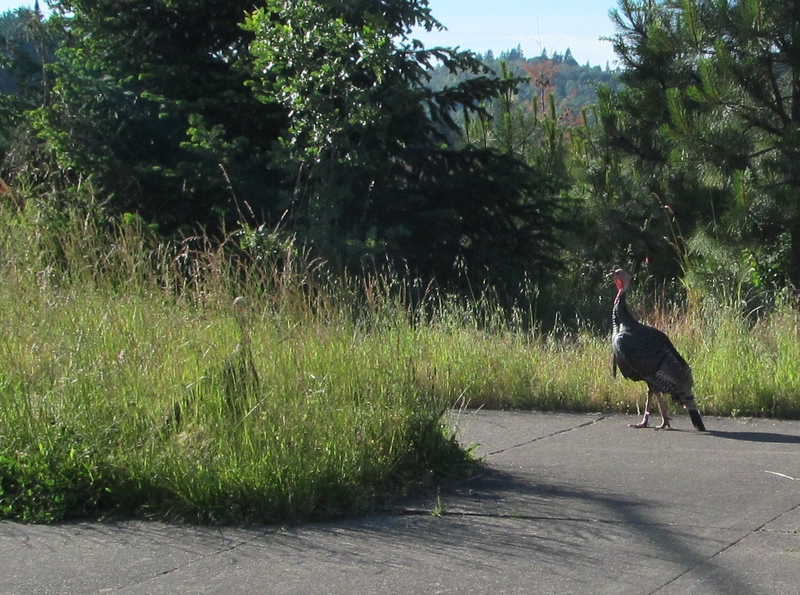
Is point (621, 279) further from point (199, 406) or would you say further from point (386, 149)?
point (386, 149)

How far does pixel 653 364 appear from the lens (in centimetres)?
720

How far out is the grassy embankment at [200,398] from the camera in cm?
536

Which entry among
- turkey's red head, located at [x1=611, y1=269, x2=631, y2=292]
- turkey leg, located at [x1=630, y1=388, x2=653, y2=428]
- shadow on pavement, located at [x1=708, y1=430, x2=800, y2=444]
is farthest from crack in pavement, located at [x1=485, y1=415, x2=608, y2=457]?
turkey's red head, located at [x1=611, y1=269, x2=631, y2=292]

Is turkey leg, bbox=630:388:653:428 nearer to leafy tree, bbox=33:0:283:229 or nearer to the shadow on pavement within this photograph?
the shadow on pavement

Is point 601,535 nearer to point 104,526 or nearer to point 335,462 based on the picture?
point 335,462

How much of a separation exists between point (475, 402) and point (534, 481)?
273 cm

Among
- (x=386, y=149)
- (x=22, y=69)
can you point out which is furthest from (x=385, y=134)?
(x=22, y=69)

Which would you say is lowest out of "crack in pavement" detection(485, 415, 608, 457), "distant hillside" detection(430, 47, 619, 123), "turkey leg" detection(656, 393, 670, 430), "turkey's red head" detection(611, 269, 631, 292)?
"crack in pavement" detection(485, 415, 608, 457)

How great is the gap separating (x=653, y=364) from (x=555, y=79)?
59.3 meters

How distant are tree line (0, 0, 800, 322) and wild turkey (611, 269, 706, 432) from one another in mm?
5717

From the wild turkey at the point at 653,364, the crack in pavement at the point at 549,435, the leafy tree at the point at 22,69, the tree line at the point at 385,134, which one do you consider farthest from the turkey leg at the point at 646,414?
the leafy tree at the point at 22,69

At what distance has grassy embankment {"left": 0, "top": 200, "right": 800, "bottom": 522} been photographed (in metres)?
5.36

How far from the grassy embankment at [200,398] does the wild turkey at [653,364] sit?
85cm

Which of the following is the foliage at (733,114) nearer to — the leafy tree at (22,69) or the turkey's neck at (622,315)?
the turkey's neck at (622,315)
